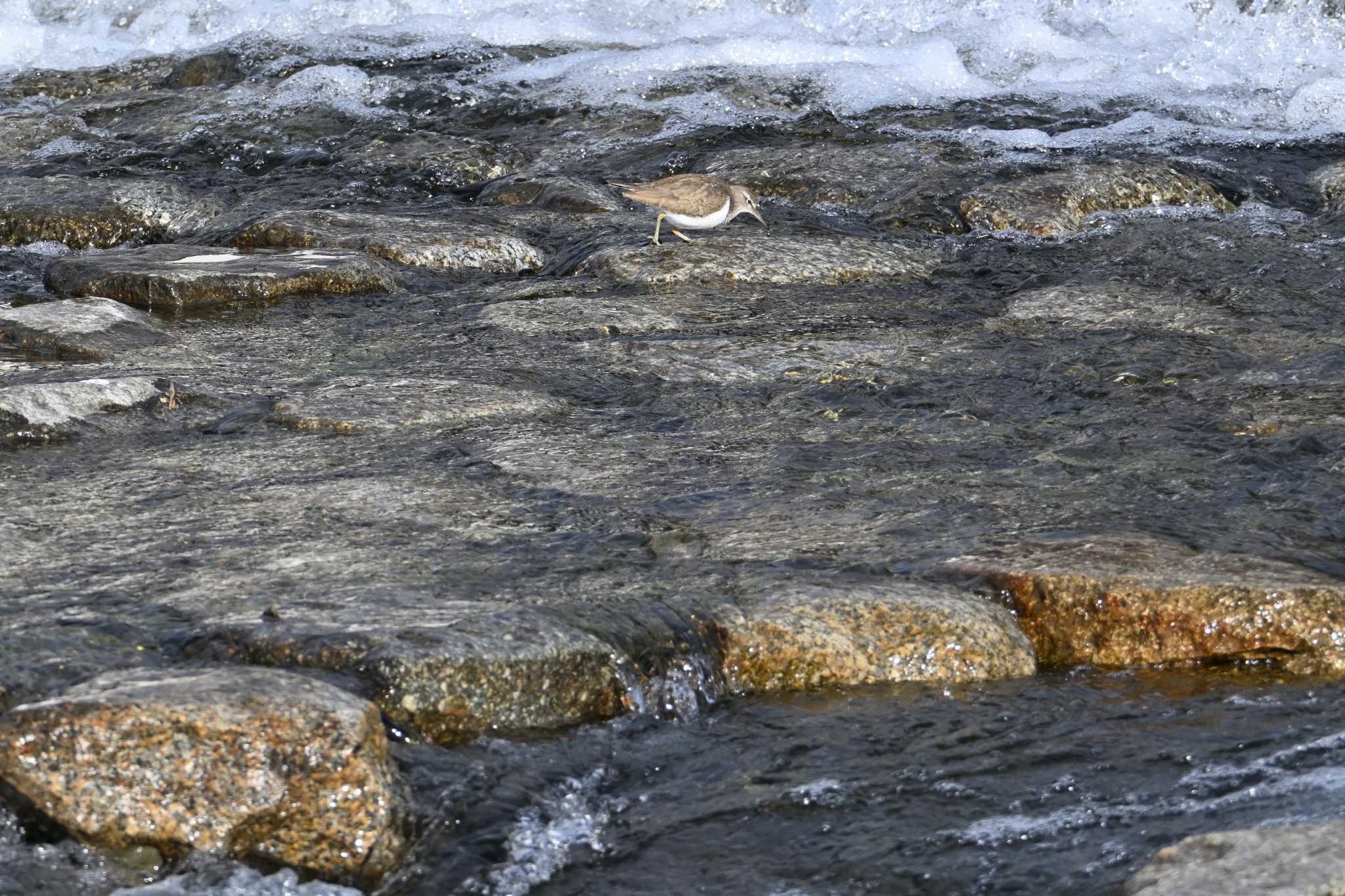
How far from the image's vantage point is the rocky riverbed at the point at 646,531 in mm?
2770

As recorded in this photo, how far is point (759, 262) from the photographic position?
22.8 feet

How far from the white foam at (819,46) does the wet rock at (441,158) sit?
1267 millimetres

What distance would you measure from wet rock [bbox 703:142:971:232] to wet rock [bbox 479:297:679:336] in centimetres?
213

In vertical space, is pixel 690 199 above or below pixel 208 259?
above

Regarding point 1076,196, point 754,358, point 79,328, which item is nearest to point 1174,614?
point 754,358

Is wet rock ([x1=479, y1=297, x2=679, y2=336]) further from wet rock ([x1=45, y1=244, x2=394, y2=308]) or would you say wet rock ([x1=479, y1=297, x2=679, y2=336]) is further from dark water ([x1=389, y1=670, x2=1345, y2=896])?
dark water ([x1=389, y1=670, x2=1345, y2=896])

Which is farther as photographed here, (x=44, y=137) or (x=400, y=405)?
(x=44, y=137)

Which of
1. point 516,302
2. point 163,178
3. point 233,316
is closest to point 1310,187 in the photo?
point 516,302

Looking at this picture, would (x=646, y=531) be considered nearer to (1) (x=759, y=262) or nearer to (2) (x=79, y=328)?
(2) (x=79, y=328)

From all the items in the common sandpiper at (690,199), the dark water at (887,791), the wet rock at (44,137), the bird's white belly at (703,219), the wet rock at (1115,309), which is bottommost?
the wet rock at (44,137)

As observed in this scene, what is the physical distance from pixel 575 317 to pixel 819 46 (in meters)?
6.29

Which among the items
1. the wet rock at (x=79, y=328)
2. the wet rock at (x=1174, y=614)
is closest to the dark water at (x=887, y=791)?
the wet rock at (x=1174, y=614)

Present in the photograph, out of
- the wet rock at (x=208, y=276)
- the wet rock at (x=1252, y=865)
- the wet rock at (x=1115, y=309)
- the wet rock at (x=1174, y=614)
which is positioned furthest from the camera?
the wet rock at (x=208, y=276)

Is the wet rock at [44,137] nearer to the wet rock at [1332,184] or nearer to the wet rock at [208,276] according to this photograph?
the wet rock at [208,276]
